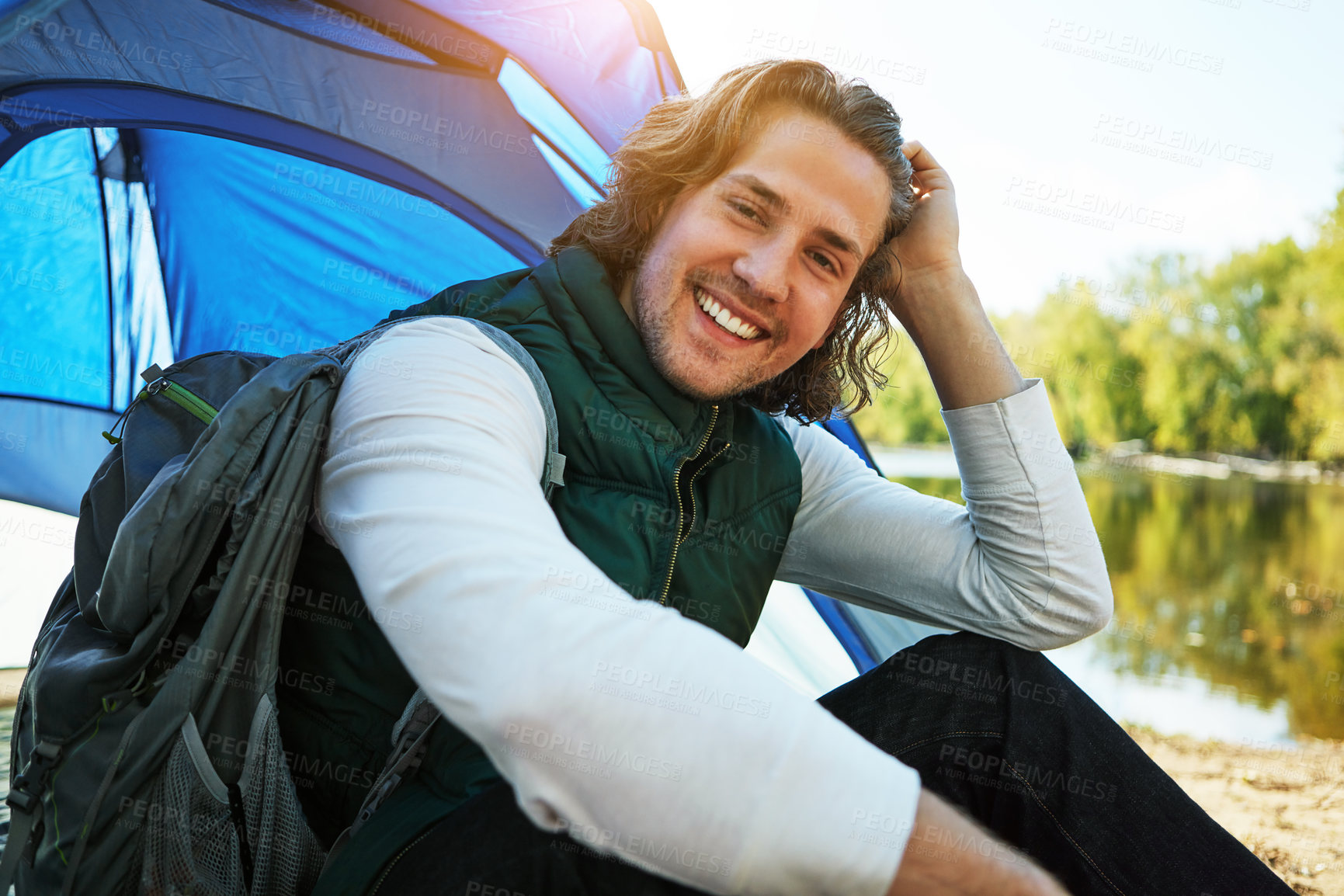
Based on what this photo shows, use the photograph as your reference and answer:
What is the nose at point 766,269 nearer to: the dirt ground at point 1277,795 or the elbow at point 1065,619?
the elbow at point 1065,619

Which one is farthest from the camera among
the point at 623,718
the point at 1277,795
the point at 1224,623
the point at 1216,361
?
the point at 1216,361

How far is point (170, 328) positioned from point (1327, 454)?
842 inches

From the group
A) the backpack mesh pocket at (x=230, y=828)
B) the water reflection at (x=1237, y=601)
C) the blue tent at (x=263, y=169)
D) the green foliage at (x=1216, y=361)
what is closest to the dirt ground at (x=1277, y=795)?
the water reflection at (x=1237, y=601)

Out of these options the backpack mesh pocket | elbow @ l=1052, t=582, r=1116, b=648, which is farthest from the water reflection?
the backpack mesh pocket

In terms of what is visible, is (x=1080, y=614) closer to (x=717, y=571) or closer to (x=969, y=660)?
(x=969, y=660)

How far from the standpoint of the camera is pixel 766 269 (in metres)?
1.30

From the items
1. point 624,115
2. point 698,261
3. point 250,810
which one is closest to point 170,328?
point 624,115

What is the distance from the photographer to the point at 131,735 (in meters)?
0.83

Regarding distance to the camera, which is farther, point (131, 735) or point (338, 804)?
point (338, 804)

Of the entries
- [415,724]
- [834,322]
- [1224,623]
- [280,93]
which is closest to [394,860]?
[415,724]

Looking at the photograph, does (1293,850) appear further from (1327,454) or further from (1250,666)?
(1327,454)

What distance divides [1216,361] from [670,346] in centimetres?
2435

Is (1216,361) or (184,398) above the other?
(1216,361)

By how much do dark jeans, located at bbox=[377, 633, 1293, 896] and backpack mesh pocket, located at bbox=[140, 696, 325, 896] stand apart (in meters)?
0.69
